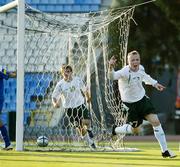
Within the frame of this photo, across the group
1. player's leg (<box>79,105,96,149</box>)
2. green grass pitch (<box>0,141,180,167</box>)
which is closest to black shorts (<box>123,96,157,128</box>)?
green grass pitch (<box>0,141,180,167</box>)

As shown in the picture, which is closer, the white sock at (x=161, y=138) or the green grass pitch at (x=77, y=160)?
the green grass pitch at (x=77, y=160)

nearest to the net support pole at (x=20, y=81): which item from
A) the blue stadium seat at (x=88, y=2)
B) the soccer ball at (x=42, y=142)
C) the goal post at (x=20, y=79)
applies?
the goal post at (x=20, y=79)

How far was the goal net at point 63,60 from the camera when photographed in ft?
52.4

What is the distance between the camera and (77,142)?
17.0m

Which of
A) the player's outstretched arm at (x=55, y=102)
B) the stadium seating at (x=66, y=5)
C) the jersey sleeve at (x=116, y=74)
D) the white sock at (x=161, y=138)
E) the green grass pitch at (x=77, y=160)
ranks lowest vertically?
the green grass pitch at (x=77, y=160)

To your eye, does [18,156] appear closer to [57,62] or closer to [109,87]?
[109,87]

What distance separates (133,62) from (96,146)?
11.3 feet

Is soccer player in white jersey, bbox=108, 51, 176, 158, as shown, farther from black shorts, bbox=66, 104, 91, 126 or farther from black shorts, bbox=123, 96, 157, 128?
black shorts, bbox=66, 104, 91, 126

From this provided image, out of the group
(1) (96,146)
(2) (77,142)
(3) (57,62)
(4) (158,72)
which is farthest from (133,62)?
(4) (158,72)

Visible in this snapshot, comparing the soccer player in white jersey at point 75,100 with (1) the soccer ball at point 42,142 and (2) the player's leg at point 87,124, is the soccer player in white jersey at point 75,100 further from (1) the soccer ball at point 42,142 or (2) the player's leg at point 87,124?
(1) the soccer ball at point 42,142

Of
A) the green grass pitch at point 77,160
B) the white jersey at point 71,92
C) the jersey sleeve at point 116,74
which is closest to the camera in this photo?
the green grass pitch at point 77,160

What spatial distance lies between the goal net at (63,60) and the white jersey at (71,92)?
25.0 inches

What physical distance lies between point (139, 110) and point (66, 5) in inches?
608

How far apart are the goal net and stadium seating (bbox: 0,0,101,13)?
6226 mm
